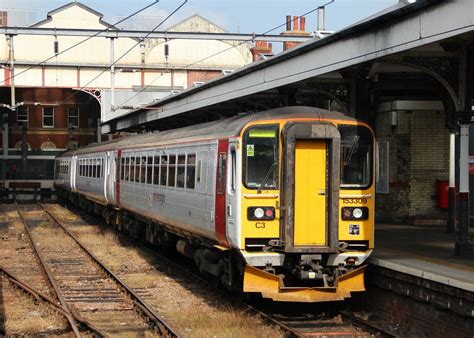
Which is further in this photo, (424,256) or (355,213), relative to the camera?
(424,256)

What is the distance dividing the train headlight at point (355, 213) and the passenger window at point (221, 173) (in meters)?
1.65

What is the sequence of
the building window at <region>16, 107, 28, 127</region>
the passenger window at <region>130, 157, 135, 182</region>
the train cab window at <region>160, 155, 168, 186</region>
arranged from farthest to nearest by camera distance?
1. the building window at <region>16, 107, 28, 127</region>
2. the passenger window at <region>130, 157, 135, 182</region>
3. the train cab window at <region>160, 155, 168, 186</region>

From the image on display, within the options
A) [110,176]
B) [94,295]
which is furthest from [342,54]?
[110,176]

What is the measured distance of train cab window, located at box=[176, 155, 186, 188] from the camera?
1302 cm

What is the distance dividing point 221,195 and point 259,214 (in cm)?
85

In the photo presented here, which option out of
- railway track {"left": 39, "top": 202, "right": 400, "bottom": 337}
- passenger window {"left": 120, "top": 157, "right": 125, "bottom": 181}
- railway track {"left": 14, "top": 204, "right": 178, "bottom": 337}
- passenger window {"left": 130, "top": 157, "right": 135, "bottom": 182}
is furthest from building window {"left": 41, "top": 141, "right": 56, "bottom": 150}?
railway track {"left": 39, "top": 202, "right": 400, "bottom": 337}

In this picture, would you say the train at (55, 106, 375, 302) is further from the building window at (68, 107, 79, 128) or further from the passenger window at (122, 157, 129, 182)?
the building window at (68, 107, 79, 128)

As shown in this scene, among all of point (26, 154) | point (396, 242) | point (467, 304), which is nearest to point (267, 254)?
point (467, 304)

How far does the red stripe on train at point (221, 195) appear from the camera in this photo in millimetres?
10555

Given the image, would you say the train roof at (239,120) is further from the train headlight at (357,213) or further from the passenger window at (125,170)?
the passenger window at (125,170)

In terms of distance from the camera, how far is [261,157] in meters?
10.2

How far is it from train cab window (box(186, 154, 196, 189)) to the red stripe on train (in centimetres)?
142

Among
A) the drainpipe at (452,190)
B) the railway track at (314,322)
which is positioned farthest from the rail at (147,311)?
the drainpipe at (452,190)

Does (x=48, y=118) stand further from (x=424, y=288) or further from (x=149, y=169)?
(x=424, y=288)
